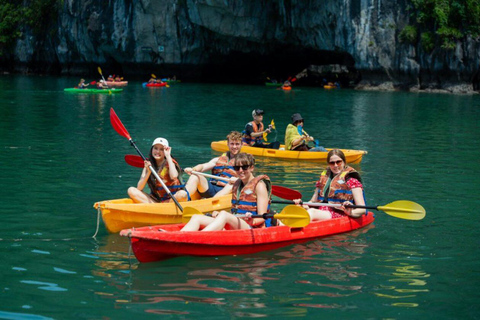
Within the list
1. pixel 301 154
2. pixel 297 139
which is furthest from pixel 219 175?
pixel 297 139

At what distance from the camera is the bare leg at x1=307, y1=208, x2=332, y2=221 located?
9.53m

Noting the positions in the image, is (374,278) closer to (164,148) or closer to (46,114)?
(164,148)

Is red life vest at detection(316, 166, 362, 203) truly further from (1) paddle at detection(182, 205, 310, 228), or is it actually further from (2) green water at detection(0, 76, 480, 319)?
(1) paddle at detection(182, 205, 310, 228)

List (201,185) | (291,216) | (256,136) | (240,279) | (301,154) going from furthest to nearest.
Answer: (256,136) → (301,154) → (201,185) → (291,216) → (240,279)

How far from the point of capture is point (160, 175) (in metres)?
9.79

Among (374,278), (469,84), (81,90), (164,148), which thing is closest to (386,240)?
(374,278)

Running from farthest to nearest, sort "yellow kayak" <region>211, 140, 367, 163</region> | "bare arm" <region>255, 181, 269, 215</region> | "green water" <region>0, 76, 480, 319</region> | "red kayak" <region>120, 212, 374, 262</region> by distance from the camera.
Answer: "yellow kayak" <region>211, 140, 367, 163</region> → "bare arm" <region>255, 181, 269, 215</region> → "red kayak" <region>120, 212, 374, 262</region> → "green water" <region>0, 76, 480, 319</region>

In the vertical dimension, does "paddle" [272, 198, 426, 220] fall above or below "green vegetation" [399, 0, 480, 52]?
below

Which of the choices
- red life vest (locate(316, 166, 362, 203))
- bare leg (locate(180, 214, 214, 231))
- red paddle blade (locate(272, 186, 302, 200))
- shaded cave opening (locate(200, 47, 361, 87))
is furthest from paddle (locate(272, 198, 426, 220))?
shaded cave opening (locate(200, 47, 361, 87))

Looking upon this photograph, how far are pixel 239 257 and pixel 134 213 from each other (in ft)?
5.78

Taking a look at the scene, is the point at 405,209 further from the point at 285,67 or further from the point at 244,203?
the point at 285,67

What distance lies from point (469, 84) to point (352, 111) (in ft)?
54.2

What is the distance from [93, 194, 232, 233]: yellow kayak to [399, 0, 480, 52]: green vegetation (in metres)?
36.1

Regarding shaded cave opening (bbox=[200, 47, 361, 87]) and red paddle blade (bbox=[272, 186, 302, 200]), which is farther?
shaded cave opening (bbox=[200, 47, 361, 87])
